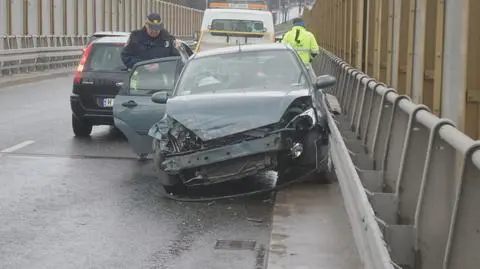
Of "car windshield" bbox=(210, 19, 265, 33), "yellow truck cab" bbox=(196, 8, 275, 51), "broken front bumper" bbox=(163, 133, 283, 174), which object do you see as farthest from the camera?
"car windshield" bbox=(210, 19, 265, 33)

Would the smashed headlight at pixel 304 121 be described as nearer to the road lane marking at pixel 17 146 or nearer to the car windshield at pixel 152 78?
the car windshield at pixel 152 78

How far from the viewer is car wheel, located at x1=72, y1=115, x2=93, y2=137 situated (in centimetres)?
1226

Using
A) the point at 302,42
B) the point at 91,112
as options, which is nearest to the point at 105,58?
the point at 91,112

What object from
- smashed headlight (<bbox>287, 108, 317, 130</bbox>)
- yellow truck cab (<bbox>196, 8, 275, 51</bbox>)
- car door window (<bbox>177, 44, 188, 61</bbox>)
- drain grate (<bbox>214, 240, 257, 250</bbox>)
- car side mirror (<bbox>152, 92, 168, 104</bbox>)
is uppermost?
yellow truck cab (<bbox>196, 8, 275, 51</bbox>)

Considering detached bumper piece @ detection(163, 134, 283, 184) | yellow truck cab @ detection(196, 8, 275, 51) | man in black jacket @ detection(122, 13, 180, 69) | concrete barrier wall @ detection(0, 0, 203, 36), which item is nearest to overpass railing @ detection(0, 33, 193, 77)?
concrete barrier wall @ detection(0, 0, 203, 36)

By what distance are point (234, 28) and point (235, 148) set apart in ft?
49.8

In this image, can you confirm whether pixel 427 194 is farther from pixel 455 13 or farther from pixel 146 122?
pixel 146 122

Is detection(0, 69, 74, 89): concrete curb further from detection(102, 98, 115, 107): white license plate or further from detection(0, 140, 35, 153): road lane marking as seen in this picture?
detection(0, 140, 35, 153): road lane marking

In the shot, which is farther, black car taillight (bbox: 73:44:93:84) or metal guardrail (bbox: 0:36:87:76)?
metal guardrail (bbox: 0:36:87:76)

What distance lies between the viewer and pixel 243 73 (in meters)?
8.91

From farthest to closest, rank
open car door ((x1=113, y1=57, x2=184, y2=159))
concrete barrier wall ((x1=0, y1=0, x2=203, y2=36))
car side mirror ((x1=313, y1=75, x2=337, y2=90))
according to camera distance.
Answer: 1. concrete barrier wall ((x1=0, y1=0, x2=203, y2=36))
2. open car door ((x1=113, y1=57, x2=184, y2=159))
3. car side mirror ((x1=313, y1=75, x2=337, y2=90))

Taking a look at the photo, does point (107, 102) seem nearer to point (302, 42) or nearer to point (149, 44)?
point (149, 44)

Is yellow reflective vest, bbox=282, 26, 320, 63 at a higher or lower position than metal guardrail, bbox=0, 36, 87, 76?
higher

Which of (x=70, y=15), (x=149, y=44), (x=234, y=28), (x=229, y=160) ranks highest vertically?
(x=70, y=15)
